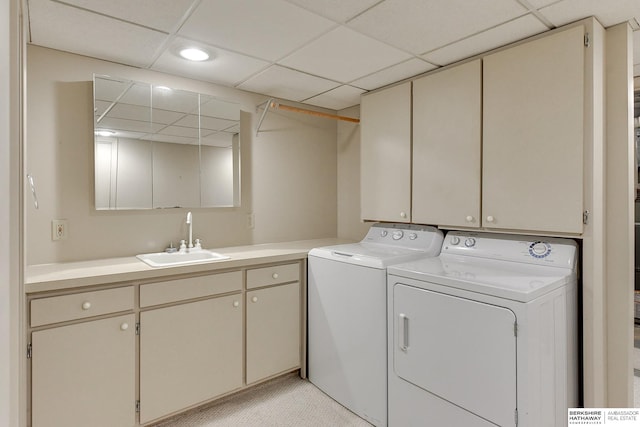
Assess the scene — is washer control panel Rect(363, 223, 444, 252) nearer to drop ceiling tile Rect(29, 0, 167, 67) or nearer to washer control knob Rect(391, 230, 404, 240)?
washer control knob Rect(391, 230, 404, 240)

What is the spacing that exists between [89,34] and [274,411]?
7.94ft

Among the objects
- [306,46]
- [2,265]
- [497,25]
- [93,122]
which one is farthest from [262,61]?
[2,265]

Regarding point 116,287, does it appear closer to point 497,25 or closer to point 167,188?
point 167,188

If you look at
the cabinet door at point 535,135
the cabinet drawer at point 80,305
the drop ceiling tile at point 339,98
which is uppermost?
the drop ceiling tile at point 339,98

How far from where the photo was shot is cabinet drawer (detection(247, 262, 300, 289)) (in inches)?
90.6

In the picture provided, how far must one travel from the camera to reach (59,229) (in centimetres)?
207

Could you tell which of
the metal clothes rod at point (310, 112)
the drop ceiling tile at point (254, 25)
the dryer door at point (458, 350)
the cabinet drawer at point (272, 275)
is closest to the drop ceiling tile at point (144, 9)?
the drop ceiling tile at point (254, 25)

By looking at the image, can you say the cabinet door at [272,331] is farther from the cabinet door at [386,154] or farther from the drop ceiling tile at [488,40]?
the drop ceiling tile at [488,40]

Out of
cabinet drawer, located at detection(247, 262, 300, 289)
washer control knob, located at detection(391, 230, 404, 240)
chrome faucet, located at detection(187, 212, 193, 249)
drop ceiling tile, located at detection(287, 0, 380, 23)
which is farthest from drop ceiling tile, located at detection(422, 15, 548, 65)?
chrome faucet, located at detection(187, 212, 193, 249)

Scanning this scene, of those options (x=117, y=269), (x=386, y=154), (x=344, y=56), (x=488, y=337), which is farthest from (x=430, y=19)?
(x=117, y=269)

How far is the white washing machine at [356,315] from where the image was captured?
2045mm

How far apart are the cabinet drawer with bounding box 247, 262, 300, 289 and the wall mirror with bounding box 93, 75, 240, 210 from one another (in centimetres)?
70

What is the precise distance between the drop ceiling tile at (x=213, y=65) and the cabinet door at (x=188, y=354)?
1.48 meters

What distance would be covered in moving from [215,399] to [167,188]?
1446mm
